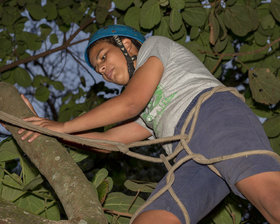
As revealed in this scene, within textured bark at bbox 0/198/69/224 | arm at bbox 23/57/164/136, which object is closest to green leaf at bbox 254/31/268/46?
arm at bbox 23/57/164/136

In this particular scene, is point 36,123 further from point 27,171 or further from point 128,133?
point 128,133

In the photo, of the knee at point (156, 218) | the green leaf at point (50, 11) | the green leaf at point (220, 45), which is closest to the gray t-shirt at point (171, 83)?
the knee at point (156, 218)

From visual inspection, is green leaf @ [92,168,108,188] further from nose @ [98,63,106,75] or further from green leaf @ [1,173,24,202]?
nose @ [98,63,106,75]

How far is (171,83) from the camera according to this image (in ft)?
5.15

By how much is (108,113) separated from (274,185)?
0.62 meters

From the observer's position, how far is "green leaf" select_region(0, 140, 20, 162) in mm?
1450

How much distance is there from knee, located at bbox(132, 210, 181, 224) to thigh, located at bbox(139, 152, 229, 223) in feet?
0.05

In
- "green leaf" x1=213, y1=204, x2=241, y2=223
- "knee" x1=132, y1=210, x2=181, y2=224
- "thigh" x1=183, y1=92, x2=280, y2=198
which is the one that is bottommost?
"green leaf" x1=213, y1=204, x2=241, y2=223

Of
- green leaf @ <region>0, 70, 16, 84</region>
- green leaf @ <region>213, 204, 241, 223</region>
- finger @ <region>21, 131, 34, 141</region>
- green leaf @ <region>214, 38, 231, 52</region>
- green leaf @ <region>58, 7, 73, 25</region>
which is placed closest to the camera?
finger @ <region>21, 131, 34, 141</region>

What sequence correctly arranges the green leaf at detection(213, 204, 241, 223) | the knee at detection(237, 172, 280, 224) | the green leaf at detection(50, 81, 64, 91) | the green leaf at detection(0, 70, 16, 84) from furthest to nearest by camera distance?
the green leaf at detection(50, 81, 64, 91), the green leaf at detection(0, 70, 16, 84), the green leaf at detection(213, 204, 241, 223), the knee at detection(237, 172, 280, 224)

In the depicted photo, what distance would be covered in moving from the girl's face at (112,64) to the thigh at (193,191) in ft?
1.83

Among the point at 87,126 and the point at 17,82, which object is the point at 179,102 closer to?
the point at 87,126

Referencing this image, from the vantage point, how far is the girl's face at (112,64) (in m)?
1.81

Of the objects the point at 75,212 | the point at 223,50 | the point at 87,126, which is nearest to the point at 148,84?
the point at 87,126
